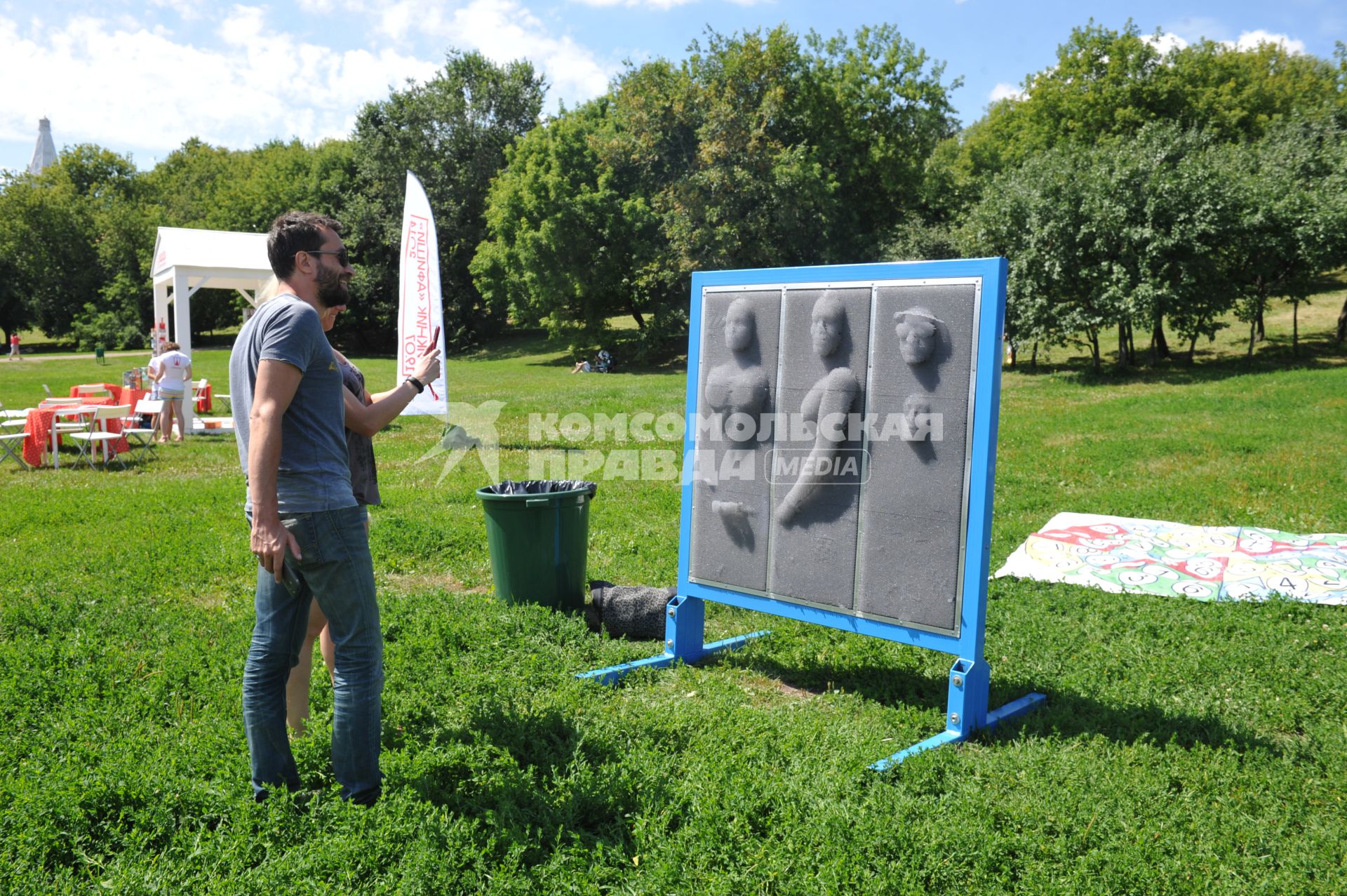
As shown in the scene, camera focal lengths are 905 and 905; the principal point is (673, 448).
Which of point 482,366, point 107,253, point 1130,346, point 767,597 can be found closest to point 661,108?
point 482,366

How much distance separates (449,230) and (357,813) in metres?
47.2

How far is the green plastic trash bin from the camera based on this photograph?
5848mm

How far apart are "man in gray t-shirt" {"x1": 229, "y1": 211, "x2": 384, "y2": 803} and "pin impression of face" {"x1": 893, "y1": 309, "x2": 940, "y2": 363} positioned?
252 centimetres

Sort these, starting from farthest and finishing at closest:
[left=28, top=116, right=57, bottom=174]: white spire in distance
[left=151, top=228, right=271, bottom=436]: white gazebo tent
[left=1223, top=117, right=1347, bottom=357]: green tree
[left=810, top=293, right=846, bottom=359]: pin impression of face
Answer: [left=28, top=116, right=57, bottom=174]: white spire in distance → [left=1223, top=117, right=1347, bottom=357]: green tree → [left=151, top=228, right=271, bottom=436]: white gazebo tent → [left=810, top=293, right=846, bottom=359]: pin impression of face

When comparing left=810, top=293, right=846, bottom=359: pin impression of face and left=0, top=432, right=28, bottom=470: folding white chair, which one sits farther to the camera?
left=0, top=432, right=28, bottom=470: folding white chair

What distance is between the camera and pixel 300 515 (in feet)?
10.4

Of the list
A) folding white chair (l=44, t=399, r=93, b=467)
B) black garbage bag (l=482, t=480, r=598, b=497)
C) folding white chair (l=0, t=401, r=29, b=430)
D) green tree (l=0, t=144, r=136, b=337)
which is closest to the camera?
black garbage bag (l=482, t=480, r=598, b=497)

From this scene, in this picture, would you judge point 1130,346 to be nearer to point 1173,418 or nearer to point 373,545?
point 1173,418

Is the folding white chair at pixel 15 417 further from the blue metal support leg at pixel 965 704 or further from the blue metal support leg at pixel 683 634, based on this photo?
the blue metal support leg at pixel 965 704

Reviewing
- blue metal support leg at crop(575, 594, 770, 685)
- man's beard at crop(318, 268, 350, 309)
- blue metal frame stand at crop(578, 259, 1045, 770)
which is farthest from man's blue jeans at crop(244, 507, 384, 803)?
blue metal support leg at crop(575, 594, 770, 685)

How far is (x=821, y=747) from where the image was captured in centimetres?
403

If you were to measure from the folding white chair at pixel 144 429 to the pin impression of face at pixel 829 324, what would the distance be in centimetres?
1156

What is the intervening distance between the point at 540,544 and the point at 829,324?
96.8 inches

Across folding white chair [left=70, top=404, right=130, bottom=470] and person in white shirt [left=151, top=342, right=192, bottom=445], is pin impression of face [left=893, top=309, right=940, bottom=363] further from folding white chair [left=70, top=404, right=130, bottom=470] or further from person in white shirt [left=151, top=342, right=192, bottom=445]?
person in white shirt [left=151, top=342, right=192, bottom=445]
